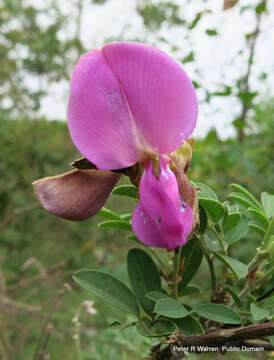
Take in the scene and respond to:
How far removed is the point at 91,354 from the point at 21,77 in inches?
97.3

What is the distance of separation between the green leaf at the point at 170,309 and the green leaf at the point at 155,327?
0.03 m

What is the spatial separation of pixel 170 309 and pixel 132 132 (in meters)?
0.17

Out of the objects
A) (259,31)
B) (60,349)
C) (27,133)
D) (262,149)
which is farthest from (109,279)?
(27,133)

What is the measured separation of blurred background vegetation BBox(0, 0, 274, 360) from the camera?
4.60ft

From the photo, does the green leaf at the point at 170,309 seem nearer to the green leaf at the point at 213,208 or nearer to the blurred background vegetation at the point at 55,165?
the green leaf at the point at 213,208

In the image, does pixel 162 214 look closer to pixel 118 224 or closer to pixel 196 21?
pixel 118 224

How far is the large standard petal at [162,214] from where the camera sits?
0.28 m

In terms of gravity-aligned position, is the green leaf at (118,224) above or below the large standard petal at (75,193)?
below

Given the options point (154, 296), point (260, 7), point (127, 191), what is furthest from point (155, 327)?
point (260, 7)

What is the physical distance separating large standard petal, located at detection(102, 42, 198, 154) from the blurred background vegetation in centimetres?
72

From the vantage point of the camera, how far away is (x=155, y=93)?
0.99ft

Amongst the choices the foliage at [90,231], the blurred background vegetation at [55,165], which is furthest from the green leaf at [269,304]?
the blurred background vegetation at [55,165]

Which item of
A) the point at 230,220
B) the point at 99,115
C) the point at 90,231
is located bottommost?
the point at 90,231

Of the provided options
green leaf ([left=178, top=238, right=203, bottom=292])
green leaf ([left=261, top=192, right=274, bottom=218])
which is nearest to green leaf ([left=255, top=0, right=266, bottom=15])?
green leaf ([left=261, top=192, right=274, bottom=218])
